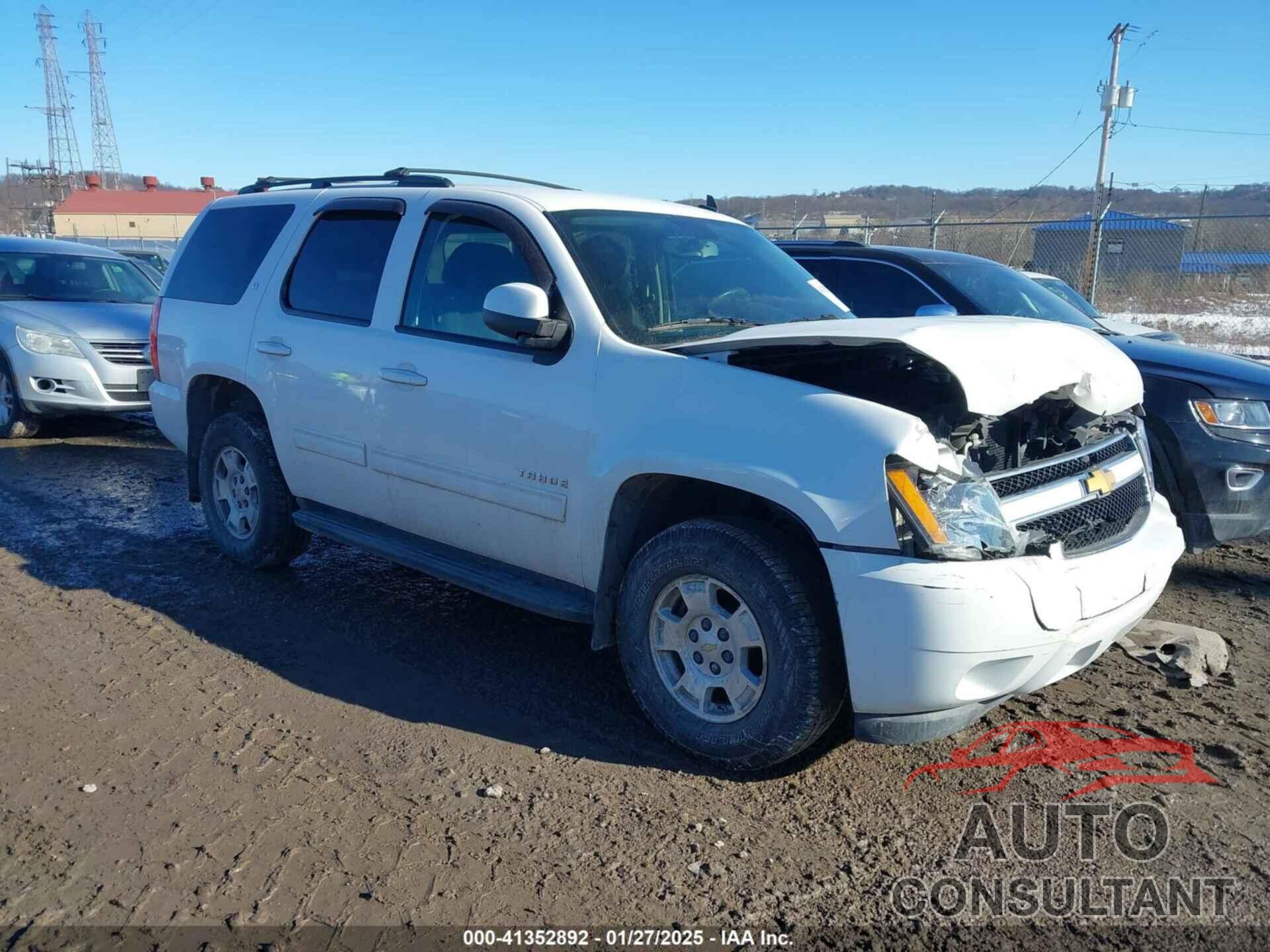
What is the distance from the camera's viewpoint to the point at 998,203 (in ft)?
177

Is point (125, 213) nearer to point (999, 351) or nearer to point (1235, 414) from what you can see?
point (1235, 414)

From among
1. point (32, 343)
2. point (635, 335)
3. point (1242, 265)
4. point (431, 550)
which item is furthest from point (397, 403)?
point (1242, 265)

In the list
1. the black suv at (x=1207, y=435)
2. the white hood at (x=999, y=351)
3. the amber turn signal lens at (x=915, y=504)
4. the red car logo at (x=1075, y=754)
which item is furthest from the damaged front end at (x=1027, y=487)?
the black suv at (x=1207, y=435)

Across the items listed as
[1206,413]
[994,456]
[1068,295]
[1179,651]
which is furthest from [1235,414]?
[1068,295]

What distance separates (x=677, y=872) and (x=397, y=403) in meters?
2.41

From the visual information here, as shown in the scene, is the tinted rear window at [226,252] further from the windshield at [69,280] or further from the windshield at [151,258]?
the windshield at [151,258]

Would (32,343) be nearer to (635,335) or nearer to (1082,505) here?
(635,335)

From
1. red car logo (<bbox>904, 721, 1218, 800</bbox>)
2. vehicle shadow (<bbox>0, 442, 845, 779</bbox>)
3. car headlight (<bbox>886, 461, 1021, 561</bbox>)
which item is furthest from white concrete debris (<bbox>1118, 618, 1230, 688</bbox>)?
vehicle shadow (<bbox>0, 442, 845, 779</bbox>)

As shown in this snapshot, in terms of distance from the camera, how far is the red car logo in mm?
3418

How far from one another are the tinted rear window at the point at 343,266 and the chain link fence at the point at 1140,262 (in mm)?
10146

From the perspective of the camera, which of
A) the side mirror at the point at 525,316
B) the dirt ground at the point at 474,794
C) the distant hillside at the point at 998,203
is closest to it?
the dirt ground at the point at 474,794

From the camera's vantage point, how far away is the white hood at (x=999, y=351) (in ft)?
10.3

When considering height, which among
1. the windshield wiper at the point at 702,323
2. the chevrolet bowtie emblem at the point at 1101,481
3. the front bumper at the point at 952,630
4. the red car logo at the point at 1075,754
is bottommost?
the red car logo at the point at 1075,754

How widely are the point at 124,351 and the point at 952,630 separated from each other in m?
8.42
